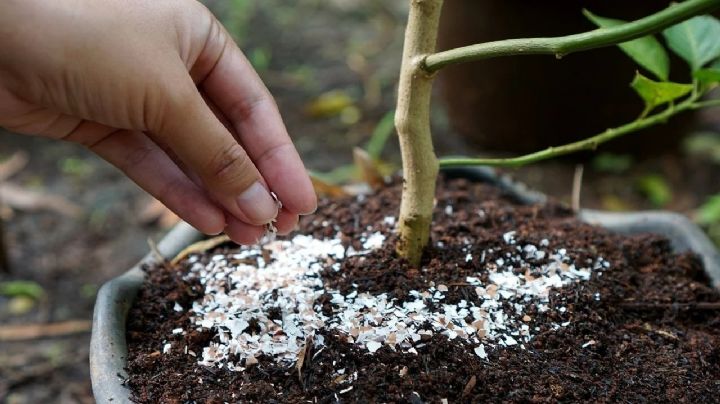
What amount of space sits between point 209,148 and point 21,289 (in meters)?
1.13

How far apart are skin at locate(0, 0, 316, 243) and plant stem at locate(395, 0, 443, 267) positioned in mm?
132

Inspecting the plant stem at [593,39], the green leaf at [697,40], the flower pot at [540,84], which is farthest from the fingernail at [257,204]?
the flower pot at [540,84]

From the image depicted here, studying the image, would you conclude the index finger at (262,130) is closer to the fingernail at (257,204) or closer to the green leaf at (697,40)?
the fingernail at (257,204)

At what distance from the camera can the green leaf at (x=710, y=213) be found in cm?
182

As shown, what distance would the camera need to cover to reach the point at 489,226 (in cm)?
109

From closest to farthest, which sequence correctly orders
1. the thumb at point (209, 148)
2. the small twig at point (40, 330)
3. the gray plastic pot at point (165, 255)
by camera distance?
the thumb at point (209, 148) → the gray plastic pot at point (165, 255) → the small twig at point (40, 330)

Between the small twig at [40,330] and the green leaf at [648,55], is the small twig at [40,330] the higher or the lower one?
the lower one

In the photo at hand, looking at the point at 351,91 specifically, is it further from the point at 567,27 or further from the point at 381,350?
the point at 381,350

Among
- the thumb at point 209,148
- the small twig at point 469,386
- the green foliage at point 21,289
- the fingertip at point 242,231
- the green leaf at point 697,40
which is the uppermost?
the green leaf at point 697,40

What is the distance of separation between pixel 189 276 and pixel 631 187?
154cm

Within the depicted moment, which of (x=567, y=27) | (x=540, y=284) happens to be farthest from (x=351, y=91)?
(x=540, y=284)


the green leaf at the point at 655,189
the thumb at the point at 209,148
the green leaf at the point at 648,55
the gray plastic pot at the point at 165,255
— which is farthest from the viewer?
the green leaf at the point at 655,189

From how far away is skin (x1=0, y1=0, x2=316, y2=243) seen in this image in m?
0.68

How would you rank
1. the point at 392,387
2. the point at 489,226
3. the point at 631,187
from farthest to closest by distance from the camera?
the point at 631,187
the point at 489,226
the point at 392,387
